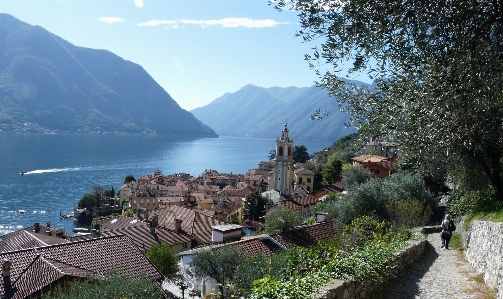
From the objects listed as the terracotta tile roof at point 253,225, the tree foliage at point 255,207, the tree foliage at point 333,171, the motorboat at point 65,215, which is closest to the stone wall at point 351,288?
the terracotta tile roof at point 253,225

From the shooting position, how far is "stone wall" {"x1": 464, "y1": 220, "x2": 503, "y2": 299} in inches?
254

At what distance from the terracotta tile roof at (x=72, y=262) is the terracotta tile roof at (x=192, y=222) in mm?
16645

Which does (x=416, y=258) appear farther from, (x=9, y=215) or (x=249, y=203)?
(x=9, y=215)

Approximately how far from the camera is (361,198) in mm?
16766

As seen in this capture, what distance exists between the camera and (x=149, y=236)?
2852 cm

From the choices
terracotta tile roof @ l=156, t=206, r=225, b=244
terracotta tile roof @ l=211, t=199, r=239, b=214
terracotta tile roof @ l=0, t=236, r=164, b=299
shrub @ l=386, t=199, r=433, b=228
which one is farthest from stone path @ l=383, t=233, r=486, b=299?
terracotta tile roof @ l=211, t=199, r=239, b=214

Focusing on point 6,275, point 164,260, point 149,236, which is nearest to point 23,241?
point 149,236

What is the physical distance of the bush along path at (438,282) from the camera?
6.60 metres

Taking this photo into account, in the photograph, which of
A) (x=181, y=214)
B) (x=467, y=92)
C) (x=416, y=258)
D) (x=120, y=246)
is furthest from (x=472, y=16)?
(x=181, y=214)

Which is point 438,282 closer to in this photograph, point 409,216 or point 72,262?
point 409,216

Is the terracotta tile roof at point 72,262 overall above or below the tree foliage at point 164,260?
above

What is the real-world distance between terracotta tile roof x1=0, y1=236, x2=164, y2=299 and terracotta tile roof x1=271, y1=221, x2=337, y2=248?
20.6ft

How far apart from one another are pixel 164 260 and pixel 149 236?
821 centimetres

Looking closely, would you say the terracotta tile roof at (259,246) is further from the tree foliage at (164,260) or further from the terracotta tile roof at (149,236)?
the terracotta tile roof at (149,236)
